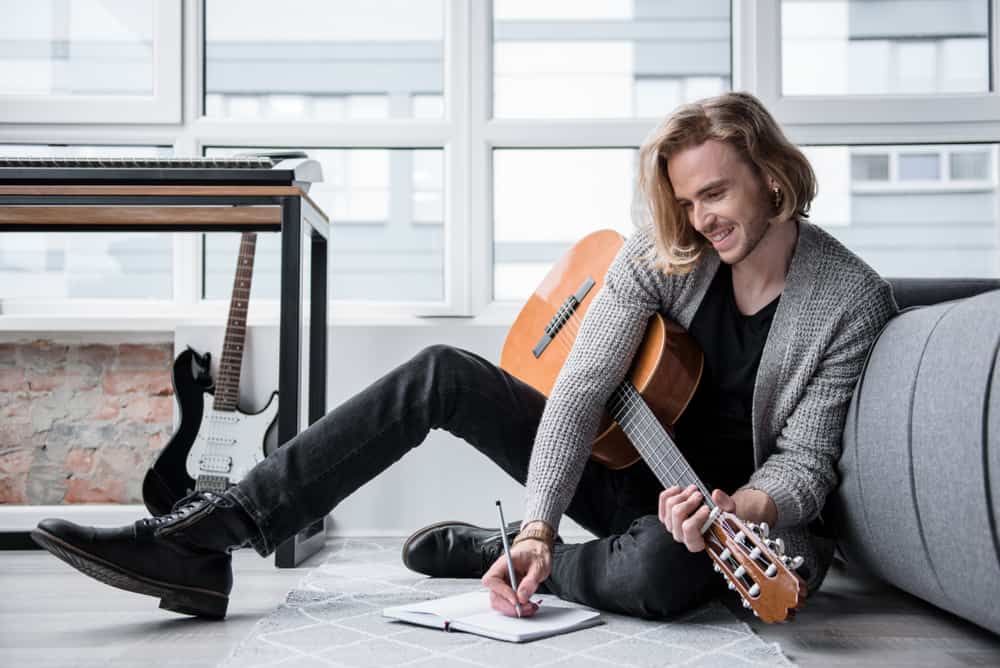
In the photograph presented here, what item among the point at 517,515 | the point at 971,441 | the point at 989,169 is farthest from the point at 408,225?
the point at 971,441

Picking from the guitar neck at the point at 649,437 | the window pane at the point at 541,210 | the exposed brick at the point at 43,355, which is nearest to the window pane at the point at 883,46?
the window pane at the point at 541,210

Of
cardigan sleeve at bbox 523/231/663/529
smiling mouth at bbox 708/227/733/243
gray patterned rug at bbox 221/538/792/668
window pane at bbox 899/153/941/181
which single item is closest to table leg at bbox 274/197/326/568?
Answer: gray patterned rug at bbox 221/538/792/668

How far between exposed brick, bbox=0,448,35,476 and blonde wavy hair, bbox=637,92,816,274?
188 centimetres

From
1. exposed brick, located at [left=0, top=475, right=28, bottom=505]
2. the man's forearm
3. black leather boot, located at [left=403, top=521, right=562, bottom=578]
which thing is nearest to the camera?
the man's forearm

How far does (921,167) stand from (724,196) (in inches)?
55.3

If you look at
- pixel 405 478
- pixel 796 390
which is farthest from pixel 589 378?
pixel 405 478

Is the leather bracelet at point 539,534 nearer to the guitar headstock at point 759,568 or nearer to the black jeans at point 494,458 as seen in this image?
the black jeans at point 494,458

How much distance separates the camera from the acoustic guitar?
3.71ft

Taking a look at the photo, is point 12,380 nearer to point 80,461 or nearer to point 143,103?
point 80,461

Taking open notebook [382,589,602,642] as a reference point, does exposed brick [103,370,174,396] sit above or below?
above

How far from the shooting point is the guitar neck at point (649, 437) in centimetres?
137

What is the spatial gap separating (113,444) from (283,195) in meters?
1.01

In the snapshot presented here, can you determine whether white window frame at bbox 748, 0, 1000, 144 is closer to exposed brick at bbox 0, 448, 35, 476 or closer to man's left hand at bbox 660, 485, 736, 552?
man's left hand at bbox 660, 485, 736, 552

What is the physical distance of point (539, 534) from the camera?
1.35m
